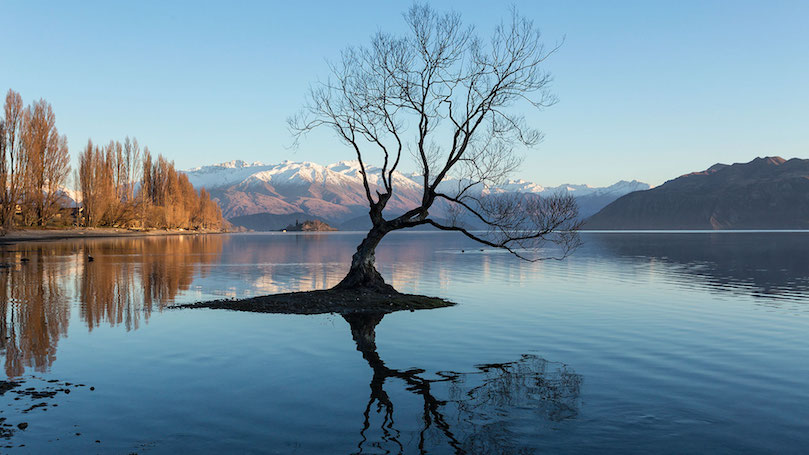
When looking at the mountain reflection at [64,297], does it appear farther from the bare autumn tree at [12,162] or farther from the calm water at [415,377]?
the bare autumn tree at [12,162]

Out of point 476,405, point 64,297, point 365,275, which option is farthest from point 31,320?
point 476,405

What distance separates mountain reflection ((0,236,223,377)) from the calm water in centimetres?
20

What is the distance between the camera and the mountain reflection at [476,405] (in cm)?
1076

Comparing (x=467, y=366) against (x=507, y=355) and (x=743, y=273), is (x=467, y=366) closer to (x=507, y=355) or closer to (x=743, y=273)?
(x=507, y=355)

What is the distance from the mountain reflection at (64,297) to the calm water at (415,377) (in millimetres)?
195

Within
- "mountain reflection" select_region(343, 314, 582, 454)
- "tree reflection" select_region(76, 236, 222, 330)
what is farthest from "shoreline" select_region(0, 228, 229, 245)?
"mountain reflection" select_region(343, 314, 582, 454)

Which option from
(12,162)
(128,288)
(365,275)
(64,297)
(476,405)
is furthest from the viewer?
(12,162)

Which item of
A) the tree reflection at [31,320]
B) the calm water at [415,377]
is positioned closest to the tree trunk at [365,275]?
the calm water at [415,377]

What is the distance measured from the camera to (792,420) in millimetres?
12094

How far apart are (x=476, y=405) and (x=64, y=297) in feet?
88.3

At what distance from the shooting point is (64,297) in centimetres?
3141

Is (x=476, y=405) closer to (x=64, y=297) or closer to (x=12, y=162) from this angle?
(x=64, y=297)

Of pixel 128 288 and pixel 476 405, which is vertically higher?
pixel 128 288

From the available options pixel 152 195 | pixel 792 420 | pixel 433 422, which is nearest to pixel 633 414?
pixel 792 420
